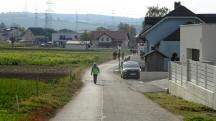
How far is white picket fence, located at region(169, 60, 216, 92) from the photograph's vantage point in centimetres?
2300

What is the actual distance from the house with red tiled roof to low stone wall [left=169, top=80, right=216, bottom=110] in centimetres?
14518

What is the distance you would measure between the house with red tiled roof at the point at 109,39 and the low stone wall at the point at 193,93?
476 ft

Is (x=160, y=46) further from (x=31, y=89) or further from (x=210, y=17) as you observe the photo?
(x=31, y=89)

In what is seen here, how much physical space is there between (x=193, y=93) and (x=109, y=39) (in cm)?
15463

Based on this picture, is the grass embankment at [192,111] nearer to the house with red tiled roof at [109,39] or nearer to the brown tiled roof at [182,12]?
the brown tiled roof at [182,12]

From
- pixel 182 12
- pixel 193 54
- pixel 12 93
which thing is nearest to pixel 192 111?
pixel 12 93

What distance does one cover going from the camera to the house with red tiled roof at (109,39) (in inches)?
7082

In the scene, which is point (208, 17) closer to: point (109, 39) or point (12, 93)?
point (12, 93)

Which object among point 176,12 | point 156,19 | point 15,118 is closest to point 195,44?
point 15,118

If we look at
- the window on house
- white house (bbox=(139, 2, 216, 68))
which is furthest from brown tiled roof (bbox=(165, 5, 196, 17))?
the window on house

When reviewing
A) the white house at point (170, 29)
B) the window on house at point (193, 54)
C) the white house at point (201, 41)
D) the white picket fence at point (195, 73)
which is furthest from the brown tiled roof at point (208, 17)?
the white picket fence at point (195, 73)

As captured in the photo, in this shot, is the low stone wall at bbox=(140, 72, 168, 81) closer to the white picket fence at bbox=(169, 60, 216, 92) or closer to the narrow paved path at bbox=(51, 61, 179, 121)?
the white picket fence at bbox=(169, 60, 216, 92)

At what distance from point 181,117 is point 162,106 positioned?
4.74 meters

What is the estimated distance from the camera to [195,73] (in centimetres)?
2670
